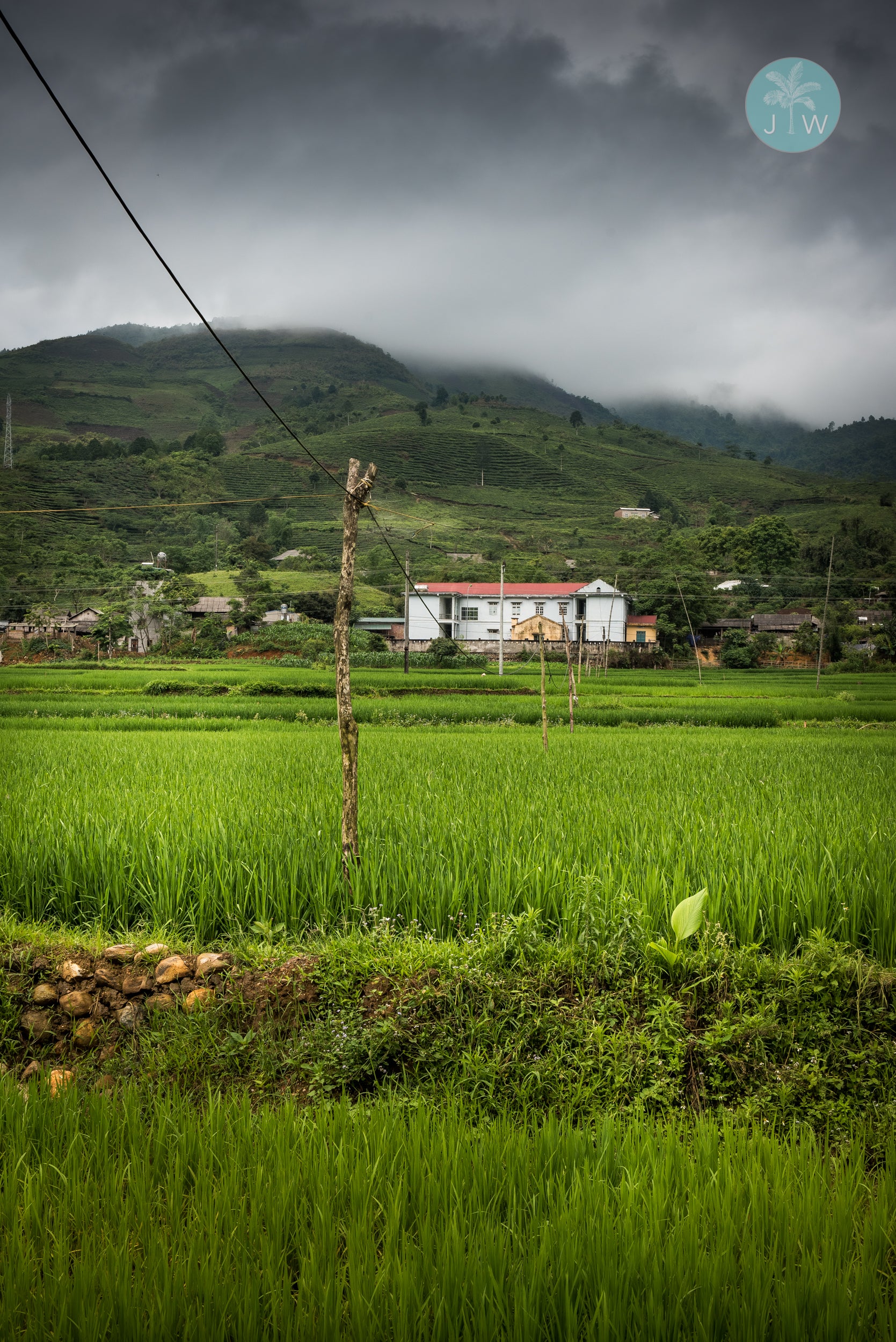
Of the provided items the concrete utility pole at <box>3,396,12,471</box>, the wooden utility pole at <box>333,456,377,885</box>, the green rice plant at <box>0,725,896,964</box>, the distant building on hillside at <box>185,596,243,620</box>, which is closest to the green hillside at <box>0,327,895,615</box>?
the concrete utility pole at <box>3,396,12,471</box>

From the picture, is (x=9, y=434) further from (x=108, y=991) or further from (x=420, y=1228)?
(x=420, y=1228)

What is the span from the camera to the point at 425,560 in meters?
58.9

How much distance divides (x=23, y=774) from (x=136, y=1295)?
690 cm

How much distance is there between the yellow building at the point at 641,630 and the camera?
4366 cm

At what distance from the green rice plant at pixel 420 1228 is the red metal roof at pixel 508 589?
41.4m

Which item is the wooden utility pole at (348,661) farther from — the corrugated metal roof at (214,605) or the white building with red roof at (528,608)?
the corrugated metal roof at (214,605)

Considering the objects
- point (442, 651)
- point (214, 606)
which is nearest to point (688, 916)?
point (442, 651)

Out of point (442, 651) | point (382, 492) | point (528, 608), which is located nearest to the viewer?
point (442, 651)

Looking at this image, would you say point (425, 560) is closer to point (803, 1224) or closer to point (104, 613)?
point (104, 613)

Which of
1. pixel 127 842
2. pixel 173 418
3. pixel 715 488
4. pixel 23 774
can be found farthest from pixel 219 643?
pixel 173 418

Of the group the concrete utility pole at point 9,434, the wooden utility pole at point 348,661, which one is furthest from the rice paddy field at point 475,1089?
the concrete utility pole at point 9,434

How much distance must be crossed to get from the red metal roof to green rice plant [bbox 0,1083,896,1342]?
41.4 m

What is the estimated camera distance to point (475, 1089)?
2.77m

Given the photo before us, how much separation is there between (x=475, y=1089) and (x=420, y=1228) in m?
0.92
